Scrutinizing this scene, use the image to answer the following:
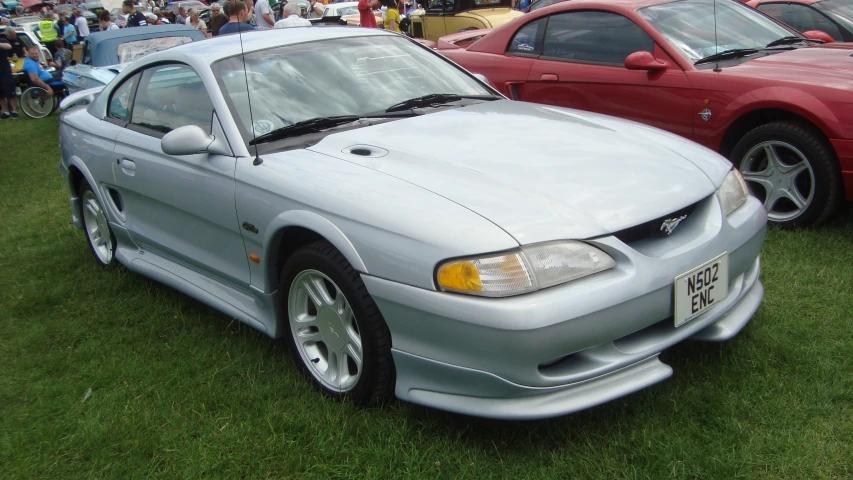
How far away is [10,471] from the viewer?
2811 mm

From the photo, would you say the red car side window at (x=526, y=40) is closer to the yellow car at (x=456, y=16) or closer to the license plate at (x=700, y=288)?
the license plate at (x=700, y=288)

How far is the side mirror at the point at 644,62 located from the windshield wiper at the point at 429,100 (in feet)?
4.46

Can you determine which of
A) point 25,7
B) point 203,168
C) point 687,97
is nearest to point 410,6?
point 687,97

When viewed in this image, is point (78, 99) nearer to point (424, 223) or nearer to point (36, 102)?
point (424, 223)

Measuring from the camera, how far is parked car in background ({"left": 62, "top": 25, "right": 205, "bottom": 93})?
9.49 meters

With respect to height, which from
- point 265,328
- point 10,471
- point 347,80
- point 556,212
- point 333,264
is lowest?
point 10,471

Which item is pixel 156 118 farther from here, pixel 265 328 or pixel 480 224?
pixel 480 224

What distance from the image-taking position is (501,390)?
7.97 feet

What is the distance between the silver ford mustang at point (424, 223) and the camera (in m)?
2.41

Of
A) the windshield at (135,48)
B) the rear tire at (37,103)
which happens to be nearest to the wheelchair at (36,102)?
the rear tire at (37,103)

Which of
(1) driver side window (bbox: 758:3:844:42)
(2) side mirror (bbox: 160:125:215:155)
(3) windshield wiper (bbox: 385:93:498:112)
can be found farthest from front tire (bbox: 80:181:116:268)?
(1) driver side window (bbox: 758:3:844:42)

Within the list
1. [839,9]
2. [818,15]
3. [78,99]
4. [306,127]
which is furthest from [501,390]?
[839,9]

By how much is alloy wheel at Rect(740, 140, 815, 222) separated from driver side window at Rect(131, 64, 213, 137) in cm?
307

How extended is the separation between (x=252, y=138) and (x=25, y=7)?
43.9 meters
